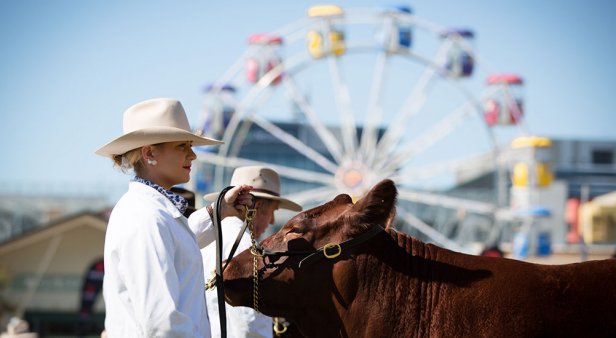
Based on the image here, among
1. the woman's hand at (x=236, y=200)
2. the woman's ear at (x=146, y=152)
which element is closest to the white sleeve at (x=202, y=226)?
the woman's hand at (x=236, y=200)

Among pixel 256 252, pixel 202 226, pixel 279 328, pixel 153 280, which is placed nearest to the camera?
pixel 153 280

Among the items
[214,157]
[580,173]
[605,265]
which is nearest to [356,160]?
[214,157]

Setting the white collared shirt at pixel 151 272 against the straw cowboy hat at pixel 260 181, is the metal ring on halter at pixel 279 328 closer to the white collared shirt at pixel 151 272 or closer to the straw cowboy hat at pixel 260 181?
the straw cowboy hat at pixel 260 181

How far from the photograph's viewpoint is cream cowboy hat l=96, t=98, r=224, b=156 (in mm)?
3312

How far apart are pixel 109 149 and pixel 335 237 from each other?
0.92 metres

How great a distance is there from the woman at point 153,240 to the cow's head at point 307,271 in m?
0.35

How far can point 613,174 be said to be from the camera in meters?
58.2

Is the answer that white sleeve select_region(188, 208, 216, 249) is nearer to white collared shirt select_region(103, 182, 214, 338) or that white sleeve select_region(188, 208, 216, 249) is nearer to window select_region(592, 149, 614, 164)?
white collared shirt select_region(103, 182, 214, 338)

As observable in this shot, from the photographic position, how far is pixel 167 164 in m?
3.40

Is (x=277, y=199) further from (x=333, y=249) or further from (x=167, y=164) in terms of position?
(x=167, y=164)

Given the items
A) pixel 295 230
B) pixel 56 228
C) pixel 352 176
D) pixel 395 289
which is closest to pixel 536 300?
pixel 395 289

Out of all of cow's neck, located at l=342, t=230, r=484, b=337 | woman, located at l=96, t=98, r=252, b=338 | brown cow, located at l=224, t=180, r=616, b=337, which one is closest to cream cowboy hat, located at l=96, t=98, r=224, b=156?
woman, located at l=96, t=98, r=252, b=338

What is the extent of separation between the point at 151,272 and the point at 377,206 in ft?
3.13

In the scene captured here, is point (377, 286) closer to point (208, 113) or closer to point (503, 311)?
point (503, 311)
